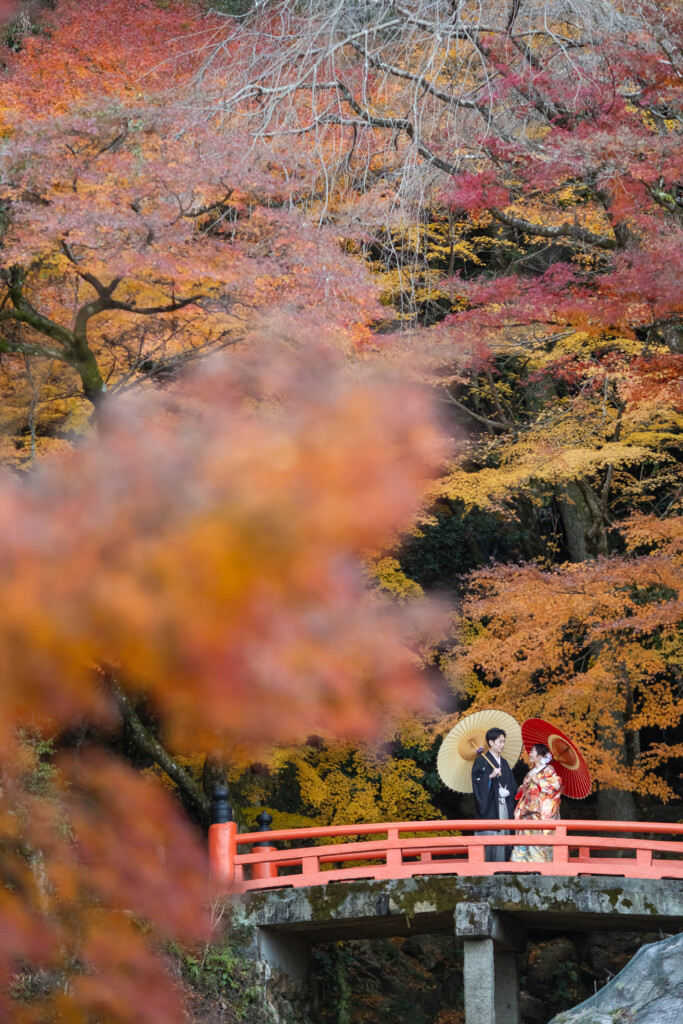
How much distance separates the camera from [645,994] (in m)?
7.52

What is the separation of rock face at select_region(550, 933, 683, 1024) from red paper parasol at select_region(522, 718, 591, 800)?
2015mm

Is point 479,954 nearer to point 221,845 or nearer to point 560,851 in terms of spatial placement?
point 560,851

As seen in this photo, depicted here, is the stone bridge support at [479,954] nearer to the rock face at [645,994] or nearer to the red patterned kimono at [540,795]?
the red patterned kimono at [540,795]

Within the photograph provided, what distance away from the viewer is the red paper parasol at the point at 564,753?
9773mm

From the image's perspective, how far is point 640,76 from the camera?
998 centimetres

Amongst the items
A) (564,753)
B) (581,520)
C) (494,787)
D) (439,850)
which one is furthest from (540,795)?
(581,520)

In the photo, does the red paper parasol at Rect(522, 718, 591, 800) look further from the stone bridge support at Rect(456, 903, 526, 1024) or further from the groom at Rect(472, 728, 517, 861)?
the stone bridge support at Rect(456, 903, 526, 1024)

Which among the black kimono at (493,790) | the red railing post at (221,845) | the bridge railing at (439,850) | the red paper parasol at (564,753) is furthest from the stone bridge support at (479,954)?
the red railing post at (221,845)

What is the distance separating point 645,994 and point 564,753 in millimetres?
2618

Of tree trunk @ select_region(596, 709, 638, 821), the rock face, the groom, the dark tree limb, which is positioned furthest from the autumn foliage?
tree trunk @ select_region(596, 709, 638, 821)

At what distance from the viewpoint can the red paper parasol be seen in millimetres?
9773

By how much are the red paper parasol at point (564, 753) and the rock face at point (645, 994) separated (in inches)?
79.3

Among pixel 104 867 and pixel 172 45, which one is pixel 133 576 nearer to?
pixel 104 867

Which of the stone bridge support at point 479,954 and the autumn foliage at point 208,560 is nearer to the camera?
the autumn foliage at point 208,560
